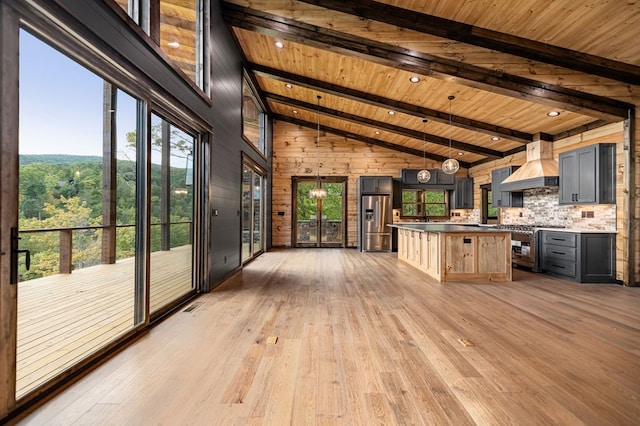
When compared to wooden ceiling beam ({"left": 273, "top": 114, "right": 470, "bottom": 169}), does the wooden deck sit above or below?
below

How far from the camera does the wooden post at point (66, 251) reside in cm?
250

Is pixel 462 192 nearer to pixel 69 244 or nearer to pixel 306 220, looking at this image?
pixel 306 220

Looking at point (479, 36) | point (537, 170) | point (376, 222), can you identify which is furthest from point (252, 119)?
point (537, 170)

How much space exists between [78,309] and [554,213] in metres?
7.96

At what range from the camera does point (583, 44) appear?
3846 millimetres

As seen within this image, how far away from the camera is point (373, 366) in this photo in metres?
2.21

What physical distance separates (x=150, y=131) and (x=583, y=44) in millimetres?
4994

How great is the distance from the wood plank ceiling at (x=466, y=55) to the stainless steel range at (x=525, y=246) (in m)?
2.01

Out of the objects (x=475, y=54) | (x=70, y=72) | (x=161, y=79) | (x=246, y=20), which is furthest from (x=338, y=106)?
(x=70, y=72)

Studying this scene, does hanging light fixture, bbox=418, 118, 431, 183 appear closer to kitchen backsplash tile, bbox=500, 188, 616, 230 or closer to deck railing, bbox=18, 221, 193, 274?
kitchen backsplash tile, bbox=500, 188, 616, 230

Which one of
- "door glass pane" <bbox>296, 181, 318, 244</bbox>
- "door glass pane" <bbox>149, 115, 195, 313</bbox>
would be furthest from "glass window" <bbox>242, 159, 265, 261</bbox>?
"door glass pane" <bbox>149, 115, 195, 313</bbox>

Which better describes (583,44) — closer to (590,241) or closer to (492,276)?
(590,241)

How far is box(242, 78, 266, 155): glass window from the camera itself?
22.5 feet

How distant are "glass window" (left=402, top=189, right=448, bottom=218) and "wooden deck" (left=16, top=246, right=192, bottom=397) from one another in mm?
7436
